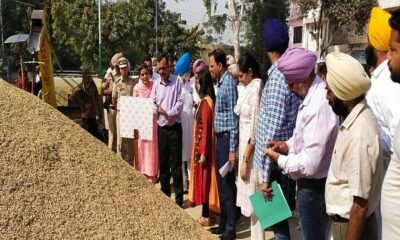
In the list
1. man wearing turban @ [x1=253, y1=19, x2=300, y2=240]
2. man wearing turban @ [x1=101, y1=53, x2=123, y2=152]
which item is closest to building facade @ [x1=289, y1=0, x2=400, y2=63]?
man wearing turban @ [x1=101, y1=53, x2=123, y2=152]

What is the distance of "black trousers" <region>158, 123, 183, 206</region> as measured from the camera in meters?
5.04

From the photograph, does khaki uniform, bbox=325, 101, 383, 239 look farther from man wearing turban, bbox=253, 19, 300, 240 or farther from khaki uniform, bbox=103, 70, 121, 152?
khaki uniform, bbox=103, 70, 121, 152

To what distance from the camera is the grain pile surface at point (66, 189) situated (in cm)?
254

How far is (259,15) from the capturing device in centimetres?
3177

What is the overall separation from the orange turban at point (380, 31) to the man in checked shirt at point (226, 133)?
1405 mm

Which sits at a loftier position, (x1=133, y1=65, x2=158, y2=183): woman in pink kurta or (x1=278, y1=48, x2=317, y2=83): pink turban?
(x1=278, y1=48, x2=317, y2=83): pink turban

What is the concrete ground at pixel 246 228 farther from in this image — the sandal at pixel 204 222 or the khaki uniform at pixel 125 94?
the khaki uniform at pixel 125 94

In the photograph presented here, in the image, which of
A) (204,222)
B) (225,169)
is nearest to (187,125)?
(204,222)

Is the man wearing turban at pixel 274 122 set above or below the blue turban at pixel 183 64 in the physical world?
below

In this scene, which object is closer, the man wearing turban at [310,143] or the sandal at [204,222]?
the man wearing turban at [310,143]

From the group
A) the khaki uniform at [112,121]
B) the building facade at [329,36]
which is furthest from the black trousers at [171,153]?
the building facade at [329,36]

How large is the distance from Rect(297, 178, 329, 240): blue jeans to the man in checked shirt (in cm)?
128

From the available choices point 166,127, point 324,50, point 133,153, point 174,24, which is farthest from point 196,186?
point 174,24

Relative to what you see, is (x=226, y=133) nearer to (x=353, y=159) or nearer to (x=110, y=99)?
(x=353, y=159)
